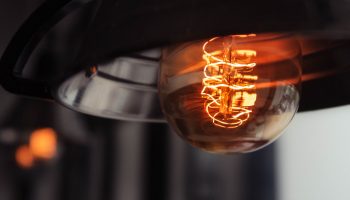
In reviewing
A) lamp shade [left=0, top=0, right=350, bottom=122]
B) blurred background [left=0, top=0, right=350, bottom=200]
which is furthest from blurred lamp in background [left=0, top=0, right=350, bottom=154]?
blurred background [left=0, top=0, right=350, bottom=200]

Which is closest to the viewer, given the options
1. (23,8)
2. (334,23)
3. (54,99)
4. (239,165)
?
(334,23)

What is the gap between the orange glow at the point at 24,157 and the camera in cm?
72

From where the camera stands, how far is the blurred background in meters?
0.73

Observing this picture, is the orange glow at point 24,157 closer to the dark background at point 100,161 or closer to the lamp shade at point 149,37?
the dark background at point 100,161

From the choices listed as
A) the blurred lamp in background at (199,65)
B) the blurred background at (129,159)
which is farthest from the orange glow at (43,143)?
the blurred lamp in background at (199,65)

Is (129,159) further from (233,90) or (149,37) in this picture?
(149,37)

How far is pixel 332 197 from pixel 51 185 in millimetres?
451

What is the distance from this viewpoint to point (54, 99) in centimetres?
30

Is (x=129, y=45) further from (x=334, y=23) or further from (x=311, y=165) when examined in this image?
(x=311, y=165)

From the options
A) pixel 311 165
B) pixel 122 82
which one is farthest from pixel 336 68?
pixel 311 165

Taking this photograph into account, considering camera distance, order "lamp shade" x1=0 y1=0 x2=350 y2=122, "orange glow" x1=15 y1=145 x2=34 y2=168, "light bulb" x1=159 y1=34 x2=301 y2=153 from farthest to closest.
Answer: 1. "orange glow" x1=15 y1=145 x2=34 y2=168
2. "light bulb" x1=159 y1=34 x2=301 y2=153
3. "lamp shade" x1=0 y1=0 x2=350 y2=122

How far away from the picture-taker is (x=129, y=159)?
0.86 metres

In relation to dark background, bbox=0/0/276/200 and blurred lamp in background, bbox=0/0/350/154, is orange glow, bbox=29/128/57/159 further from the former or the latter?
blurred lamp in background, bbox=0/0/350/154

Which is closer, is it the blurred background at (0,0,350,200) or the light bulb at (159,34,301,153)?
the light bulb at (159,34,301,153)
